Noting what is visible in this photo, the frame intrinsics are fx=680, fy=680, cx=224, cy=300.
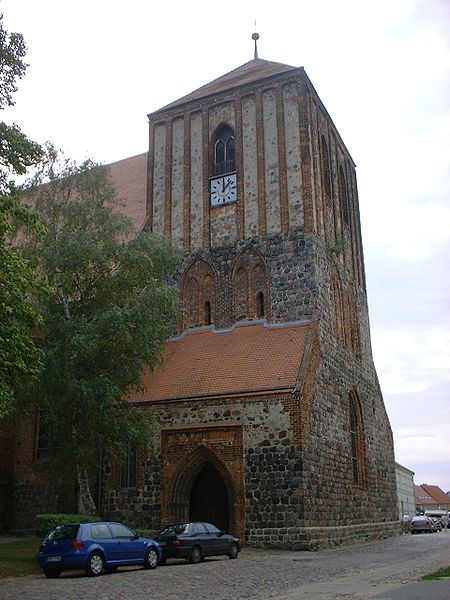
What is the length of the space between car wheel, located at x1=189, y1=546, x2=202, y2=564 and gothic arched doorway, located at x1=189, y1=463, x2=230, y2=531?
188 inches

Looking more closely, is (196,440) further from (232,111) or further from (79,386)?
(232,111)

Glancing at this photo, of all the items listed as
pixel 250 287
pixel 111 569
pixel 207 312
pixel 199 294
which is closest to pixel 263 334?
pixel 250 287

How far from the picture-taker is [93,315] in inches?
827

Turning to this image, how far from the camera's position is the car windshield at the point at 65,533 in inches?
585

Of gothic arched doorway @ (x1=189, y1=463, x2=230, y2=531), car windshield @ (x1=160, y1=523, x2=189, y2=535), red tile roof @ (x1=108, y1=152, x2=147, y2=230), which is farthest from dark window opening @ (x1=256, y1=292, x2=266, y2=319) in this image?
car windshield @ (x1=160, y1=523, x2=189, y2=535)

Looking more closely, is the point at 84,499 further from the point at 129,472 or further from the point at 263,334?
the point at 263,334

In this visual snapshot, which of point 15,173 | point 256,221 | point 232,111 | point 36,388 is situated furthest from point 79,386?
point 232,111

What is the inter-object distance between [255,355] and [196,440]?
3544mm

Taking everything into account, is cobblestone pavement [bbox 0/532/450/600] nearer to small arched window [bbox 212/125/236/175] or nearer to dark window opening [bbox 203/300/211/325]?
dark window opening [bbox 203/300/211/325]

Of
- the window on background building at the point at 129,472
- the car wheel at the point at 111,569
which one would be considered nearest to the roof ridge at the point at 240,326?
the window on background building at the point at 129,472

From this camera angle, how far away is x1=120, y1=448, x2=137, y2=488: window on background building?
75.3ft

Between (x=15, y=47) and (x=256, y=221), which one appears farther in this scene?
(x=256, y=221)

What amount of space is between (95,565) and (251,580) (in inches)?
144

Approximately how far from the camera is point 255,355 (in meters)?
23.3
